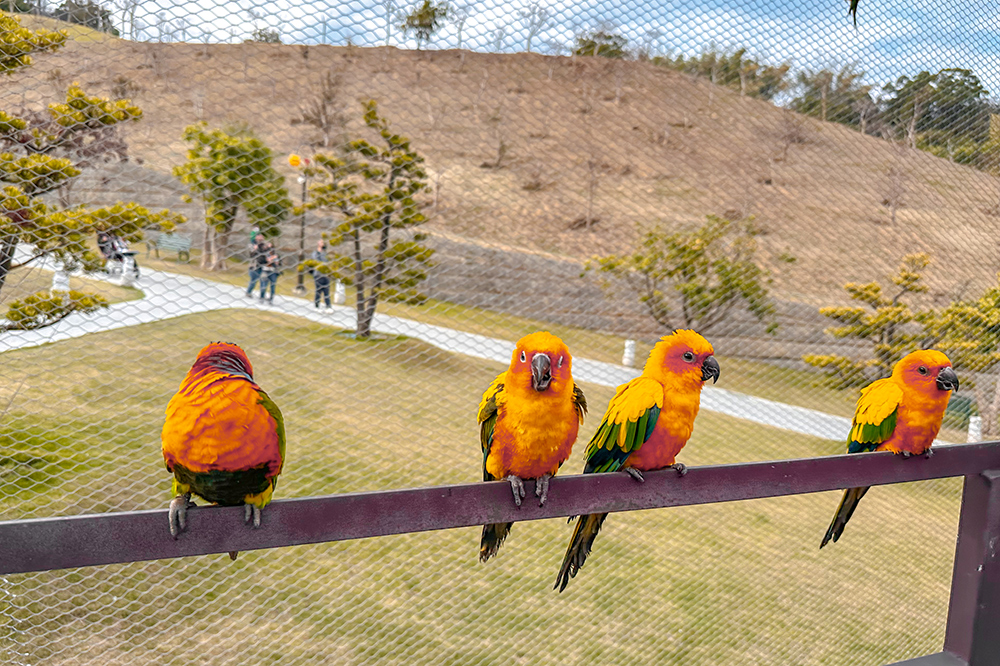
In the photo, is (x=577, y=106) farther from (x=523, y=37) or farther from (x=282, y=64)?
(x=282, y=64)

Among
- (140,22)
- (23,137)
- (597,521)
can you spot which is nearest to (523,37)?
(140,22)

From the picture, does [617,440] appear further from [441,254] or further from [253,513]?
[441,254]

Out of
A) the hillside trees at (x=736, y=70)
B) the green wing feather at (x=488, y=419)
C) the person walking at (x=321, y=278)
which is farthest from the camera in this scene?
the person walking at (x=321, y=278)

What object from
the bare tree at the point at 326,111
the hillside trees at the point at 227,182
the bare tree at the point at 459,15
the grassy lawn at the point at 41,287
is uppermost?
the bare tree at the point at 459,15

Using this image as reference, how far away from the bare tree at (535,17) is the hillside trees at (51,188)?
1.13 metres

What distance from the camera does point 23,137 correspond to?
2043mm

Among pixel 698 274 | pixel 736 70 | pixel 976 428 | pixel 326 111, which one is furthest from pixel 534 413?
pixel 976 428

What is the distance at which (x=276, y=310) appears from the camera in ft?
8.91

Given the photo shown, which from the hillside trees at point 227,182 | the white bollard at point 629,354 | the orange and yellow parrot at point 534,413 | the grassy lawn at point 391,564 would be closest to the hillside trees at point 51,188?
the hillside trees at point 227,182

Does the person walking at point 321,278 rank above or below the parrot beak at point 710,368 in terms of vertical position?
below

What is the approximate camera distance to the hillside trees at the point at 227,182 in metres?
2.22

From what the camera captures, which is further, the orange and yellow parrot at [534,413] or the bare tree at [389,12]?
the bare tree at [389,12]

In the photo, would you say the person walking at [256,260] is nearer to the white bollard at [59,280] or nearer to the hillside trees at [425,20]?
the white bollard at [59,280]

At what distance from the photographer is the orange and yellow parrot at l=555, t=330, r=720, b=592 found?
1.29m
